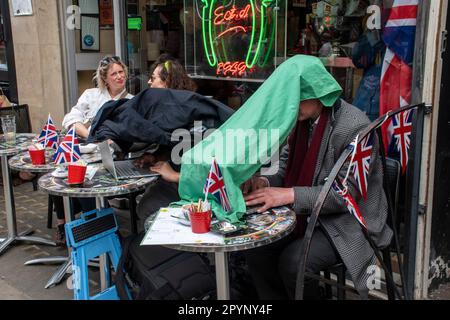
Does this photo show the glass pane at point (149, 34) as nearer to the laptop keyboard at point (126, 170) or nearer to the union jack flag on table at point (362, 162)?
the laptop keyboard at point (126, 170)

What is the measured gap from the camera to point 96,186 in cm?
264

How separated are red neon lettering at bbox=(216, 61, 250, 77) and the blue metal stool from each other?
194cm

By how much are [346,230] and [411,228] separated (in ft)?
2.39

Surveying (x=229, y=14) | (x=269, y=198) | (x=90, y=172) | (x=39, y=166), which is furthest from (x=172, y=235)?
(x=229, y=14)

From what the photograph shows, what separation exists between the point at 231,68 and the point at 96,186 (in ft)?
7.08

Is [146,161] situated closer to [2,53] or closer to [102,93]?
[102,93]

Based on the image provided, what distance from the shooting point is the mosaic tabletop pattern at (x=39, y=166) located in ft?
10.2

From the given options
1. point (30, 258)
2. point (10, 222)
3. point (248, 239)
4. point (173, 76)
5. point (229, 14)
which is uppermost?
point (229, 14)

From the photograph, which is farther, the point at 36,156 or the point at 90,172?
the point at 36,156

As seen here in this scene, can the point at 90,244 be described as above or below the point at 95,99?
below

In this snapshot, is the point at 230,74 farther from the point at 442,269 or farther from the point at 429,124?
the point at 442,269

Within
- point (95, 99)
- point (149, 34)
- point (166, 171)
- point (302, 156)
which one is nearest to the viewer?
point (302, 156)

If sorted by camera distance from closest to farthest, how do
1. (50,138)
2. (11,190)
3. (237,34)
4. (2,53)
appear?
(50,138) → (11,190) → (237,34) → (2,53)

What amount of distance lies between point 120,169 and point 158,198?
0.98 ft
